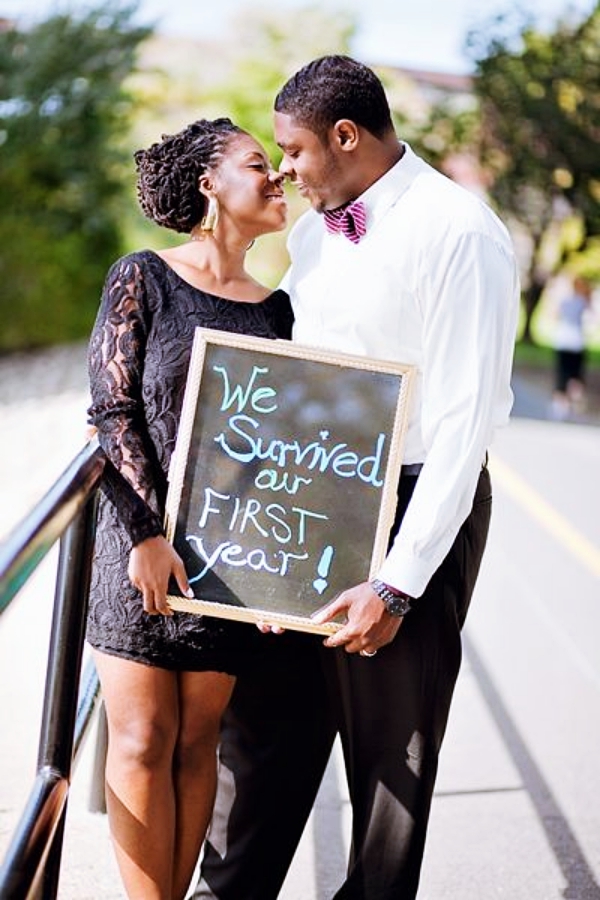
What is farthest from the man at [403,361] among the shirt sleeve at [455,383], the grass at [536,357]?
the grass at [536,357]

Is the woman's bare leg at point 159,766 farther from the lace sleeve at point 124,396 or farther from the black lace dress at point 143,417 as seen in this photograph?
the lace sleeve at point 124,396

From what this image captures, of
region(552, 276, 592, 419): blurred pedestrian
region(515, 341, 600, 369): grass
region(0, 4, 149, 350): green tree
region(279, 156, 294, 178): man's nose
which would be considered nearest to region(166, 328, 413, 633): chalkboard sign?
region(279, 156, 294, 178): man's nose

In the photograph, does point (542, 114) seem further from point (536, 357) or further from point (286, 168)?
point (286, 168)

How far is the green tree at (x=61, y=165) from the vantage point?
973 inches

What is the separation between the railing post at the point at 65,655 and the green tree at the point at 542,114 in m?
28.5

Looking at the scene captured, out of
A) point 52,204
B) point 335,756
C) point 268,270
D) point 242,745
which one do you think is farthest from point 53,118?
point 242,745

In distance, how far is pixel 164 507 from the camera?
3.00 meters

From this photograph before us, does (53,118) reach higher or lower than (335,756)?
lower

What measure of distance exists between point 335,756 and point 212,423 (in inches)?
107

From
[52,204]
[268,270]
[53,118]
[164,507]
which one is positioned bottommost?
[268,270]

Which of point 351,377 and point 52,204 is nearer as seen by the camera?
point 351,377

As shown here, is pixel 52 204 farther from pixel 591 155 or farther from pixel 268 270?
pixel 268 270

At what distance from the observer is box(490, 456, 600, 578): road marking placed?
30.2 feet

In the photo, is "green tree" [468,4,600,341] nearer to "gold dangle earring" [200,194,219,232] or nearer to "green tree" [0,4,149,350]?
"green tree" [0,4,149,350]
